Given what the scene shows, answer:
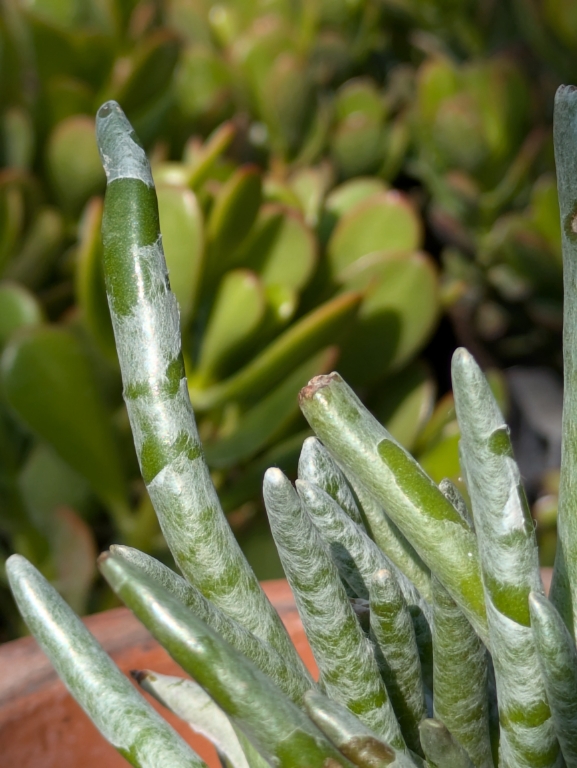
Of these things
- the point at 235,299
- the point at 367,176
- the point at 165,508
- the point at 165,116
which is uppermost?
the point at 165,116

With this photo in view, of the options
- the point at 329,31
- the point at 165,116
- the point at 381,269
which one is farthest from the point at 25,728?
the point at 329,31

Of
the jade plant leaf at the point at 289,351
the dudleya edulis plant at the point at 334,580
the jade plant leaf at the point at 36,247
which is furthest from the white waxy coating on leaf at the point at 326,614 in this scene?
the jade plant leaf at the point at 36,247

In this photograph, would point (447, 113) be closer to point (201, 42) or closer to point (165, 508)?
point (201, 42)

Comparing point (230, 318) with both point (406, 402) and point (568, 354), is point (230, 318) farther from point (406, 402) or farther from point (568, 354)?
point (568, 354)

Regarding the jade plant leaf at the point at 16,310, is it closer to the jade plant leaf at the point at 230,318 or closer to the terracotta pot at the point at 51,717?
the jade plant leaf at the point at 230,318

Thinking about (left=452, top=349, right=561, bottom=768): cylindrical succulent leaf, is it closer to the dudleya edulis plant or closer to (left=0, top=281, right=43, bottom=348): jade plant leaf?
the dudleya edulis plant
